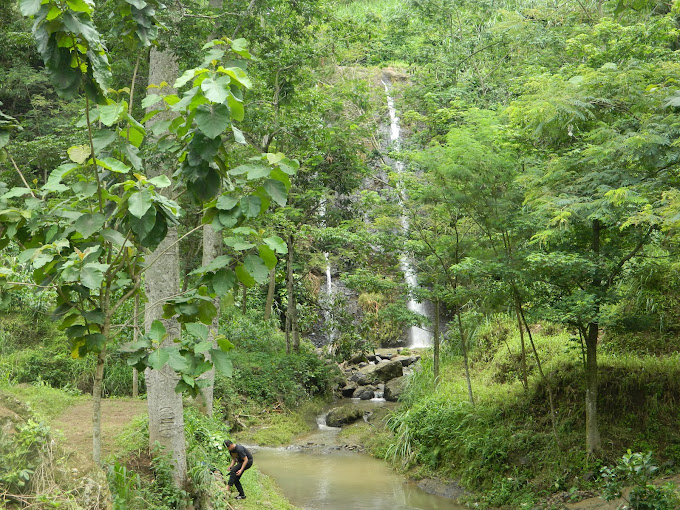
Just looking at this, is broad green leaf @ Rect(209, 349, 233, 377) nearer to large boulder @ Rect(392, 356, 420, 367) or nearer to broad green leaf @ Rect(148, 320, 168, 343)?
broad green leaf @ Rect(148, 320, 168, 343)

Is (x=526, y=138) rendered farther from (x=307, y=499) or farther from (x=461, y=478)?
(x=307, y=499)

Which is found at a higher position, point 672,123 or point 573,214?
point 672,123

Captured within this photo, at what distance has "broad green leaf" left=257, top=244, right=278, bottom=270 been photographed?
11.1 ft

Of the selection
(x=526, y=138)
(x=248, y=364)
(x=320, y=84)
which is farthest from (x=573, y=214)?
(x=320, y=84)

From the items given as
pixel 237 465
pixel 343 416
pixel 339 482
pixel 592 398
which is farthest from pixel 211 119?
pixel 343 416

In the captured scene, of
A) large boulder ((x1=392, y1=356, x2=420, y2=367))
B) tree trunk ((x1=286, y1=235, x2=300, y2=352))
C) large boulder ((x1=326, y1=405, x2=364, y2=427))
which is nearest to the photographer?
large boulder ((x1=326, y1=405, x2=364, y2=427))

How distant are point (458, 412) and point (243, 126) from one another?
21.5ft

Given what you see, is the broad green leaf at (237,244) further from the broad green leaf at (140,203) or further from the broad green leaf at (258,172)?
the broad green leaf at (140,203)

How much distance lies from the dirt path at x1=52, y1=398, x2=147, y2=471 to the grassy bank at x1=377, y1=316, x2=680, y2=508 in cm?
513

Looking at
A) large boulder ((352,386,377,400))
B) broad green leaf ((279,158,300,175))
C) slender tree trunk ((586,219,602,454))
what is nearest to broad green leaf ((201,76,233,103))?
broad green leaf ((279,158,300,175))

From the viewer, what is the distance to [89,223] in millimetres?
3537

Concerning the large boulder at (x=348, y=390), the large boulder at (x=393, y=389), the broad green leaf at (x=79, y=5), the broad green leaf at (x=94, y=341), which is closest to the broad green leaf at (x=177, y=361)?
the broad green leaf at (x=94, y=341)

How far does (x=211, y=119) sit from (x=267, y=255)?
772 millimetres

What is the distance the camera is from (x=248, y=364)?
16.1 metres
